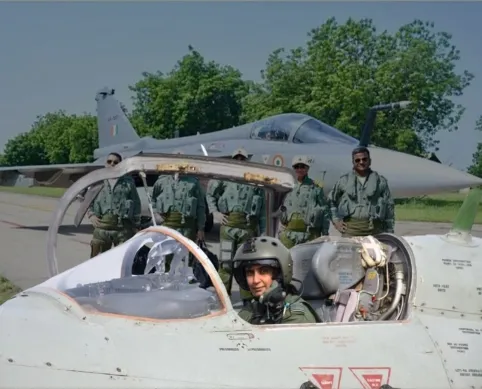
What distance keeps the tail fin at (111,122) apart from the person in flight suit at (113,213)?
16139mm

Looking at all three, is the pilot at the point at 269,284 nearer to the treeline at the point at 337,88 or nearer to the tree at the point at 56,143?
the treeline at the point at 337,88

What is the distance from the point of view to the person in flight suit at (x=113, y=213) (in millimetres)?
8344

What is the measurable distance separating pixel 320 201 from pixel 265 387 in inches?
199

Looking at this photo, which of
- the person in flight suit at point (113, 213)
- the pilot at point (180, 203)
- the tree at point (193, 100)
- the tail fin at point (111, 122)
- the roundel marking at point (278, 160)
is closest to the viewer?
the pilot at point (180, 203)

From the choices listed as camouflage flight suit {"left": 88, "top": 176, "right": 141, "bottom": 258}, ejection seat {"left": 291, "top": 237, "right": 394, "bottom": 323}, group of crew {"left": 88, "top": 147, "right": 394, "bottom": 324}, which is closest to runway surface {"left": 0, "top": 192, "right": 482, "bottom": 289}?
camouflage flight suit {"left": 88, "top": 176, "right": 141, "bottom": 258}

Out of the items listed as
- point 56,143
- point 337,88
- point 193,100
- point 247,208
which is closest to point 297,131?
point 247,208

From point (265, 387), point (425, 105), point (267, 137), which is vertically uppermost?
point (425, 105)

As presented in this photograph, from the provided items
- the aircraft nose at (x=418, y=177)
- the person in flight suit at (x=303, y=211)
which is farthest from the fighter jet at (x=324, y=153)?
the person in flight suit at (x=303, y=211)

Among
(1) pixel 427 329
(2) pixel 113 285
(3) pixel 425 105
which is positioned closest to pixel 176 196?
(2) pixel 113 285

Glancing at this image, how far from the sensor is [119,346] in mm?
3367

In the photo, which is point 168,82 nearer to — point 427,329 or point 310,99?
point 310,99

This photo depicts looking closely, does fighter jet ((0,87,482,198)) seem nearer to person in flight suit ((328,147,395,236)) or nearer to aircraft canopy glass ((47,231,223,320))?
person in flight suit ((328,147,395,236))

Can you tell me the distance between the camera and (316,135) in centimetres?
1498

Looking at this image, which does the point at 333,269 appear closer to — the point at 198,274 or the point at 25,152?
the point at 198,274
